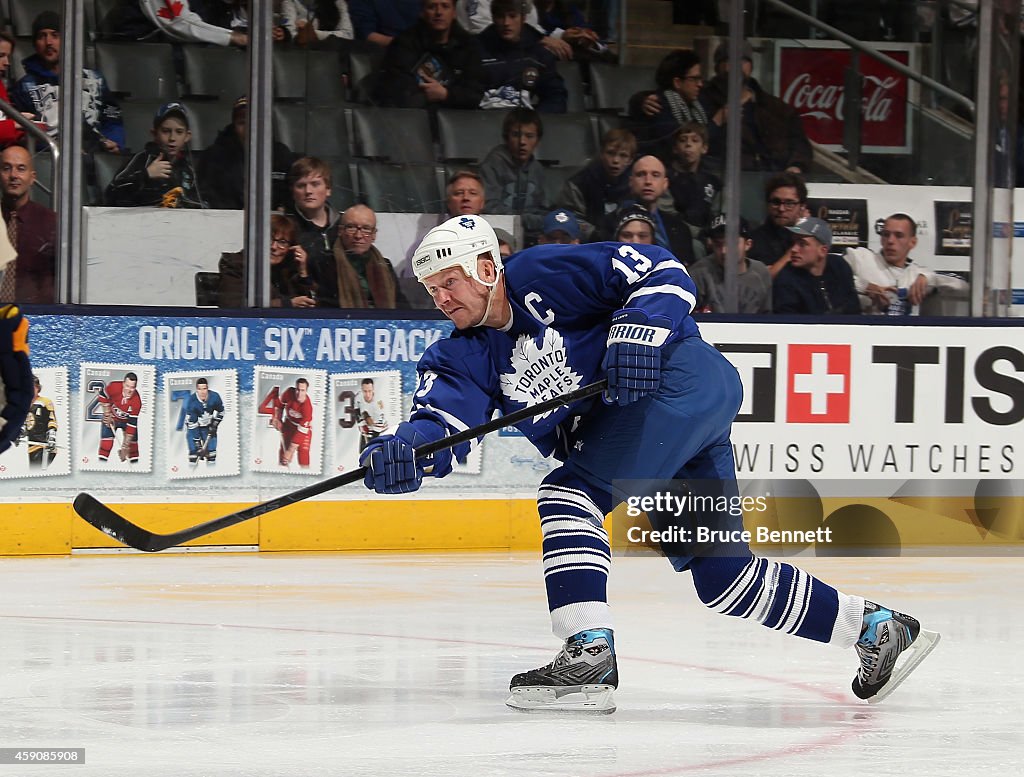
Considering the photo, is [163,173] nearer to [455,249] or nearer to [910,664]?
[455,249]

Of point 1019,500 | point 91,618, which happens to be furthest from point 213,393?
point 1019,500

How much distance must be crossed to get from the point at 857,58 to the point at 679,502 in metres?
2.41

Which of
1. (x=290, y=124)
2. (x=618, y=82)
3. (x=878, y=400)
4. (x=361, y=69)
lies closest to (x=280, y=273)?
(x=290, y=124)

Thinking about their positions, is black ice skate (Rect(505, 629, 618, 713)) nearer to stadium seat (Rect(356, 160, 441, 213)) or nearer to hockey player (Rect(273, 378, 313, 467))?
hockey player (Rect(273, 378, 313, 467))

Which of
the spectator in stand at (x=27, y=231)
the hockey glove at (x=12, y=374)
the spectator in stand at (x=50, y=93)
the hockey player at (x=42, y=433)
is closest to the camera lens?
the hockey glove at (x=12, y=374)

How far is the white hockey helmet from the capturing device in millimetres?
3373

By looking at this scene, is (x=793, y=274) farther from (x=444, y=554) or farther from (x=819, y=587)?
(x=819, y=587)

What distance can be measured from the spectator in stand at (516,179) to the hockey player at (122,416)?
150 cm

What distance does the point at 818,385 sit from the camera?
21.3 ft

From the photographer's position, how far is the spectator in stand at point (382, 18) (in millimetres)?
6629

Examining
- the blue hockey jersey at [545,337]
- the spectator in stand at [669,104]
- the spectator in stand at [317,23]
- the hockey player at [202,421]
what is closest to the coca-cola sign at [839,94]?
the spectator in stand at [669,104]

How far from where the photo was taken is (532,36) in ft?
22.6

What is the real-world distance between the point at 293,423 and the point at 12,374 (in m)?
3.51

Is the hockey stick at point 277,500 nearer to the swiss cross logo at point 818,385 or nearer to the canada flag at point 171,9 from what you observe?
the swiss cross logo at point 818,385
